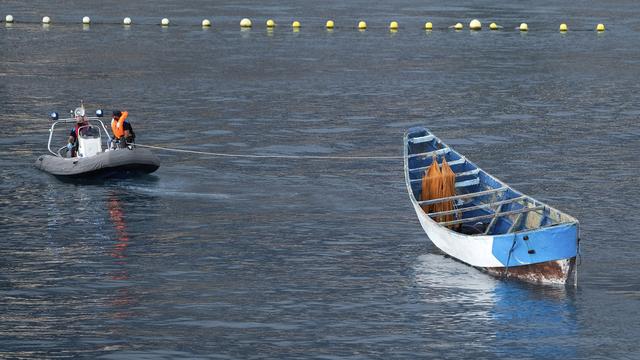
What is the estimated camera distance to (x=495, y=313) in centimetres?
3775

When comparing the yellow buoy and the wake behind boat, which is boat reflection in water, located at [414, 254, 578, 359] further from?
the yellow buoy

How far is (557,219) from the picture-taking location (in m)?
40.6

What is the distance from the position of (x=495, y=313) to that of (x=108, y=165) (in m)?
20.1

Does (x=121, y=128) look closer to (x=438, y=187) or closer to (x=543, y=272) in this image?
(x=438, y=187)

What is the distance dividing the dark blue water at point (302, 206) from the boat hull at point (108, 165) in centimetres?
67

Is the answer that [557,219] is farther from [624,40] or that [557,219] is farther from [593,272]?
[624,40]

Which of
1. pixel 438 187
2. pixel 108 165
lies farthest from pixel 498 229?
pixel 108 165

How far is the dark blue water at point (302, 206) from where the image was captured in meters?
36.4

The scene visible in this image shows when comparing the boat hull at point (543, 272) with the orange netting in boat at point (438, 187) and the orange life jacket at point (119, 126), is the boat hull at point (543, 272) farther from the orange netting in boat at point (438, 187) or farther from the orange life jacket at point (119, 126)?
the orange life jacket at point (119, 126)

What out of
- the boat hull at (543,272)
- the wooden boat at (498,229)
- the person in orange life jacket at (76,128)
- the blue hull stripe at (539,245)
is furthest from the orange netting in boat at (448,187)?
the person in orange life jacket at (76,128)

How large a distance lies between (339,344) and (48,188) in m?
21.1

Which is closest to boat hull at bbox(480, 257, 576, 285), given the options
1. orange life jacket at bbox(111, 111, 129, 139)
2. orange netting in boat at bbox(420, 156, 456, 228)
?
orange netting in boat at bbox(420, 156, 456, 228)

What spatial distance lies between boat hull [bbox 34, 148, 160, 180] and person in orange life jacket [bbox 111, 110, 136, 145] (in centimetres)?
61

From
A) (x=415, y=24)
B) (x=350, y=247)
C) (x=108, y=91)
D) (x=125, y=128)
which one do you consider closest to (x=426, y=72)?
(x=108, y=91)
